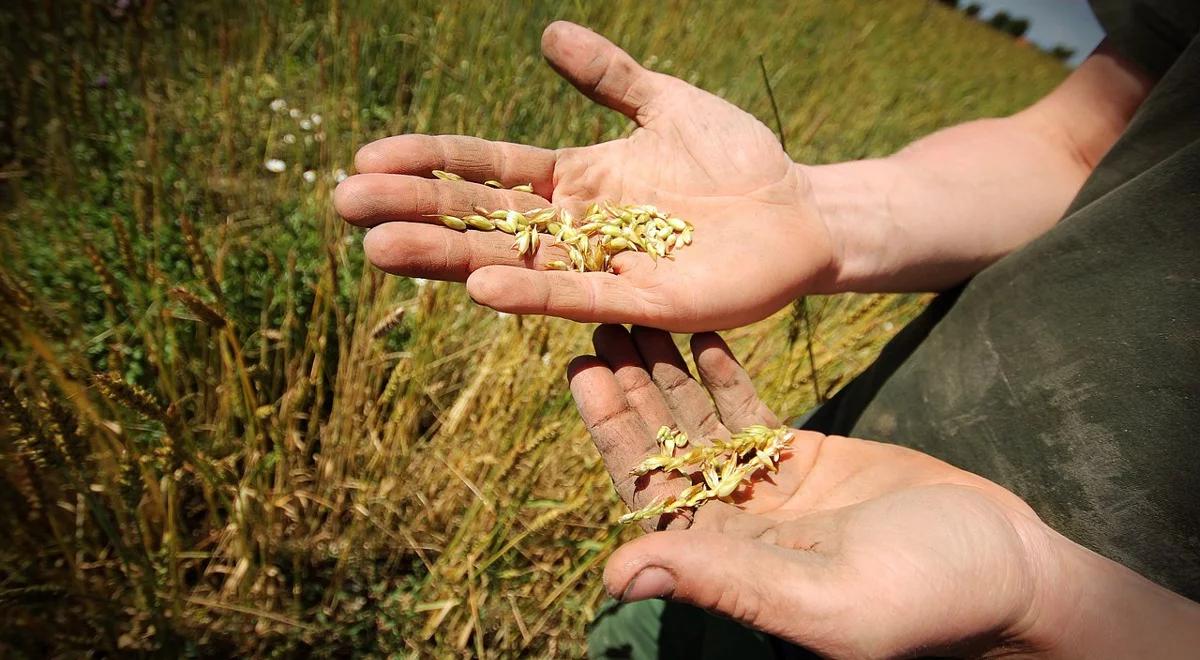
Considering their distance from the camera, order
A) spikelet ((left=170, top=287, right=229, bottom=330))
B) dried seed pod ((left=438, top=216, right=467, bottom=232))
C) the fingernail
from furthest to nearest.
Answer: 1. dried seed pod ((left=438, top=216, right=467, bottom=232))
2. spikelet ((left=170, top=287, right=229, bottom=330))
3. the fingernail

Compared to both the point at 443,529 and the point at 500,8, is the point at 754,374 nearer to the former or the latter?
the point at 443,529

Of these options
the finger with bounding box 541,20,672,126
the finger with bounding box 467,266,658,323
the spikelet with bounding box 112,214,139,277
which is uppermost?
the finger with bounding box 541,20,672,126

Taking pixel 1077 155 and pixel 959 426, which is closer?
pixel 959 426

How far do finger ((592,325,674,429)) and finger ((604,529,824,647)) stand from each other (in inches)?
15.2

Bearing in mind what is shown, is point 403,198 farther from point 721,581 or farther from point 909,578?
point 909,578

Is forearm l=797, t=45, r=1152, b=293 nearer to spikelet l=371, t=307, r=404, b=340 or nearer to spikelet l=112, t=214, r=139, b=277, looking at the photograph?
spikelet l=371, t=307, r=404, b=340

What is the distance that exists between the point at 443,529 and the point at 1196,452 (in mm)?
1545

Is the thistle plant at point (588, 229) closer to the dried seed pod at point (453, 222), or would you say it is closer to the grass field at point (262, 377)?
the dried seed pod at point (453, 222)

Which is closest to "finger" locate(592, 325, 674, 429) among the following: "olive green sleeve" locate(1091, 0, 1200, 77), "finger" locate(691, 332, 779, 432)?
"finger" locate(691, 332, 779, 432)

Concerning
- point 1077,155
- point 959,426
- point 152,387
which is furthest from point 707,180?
point 152,387

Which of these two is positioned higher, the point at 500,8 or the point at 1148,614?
the point at 500,8

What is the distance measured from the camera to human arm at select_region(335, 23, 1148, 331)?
1320mm

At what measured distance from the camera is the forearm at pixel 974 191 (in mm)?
1467

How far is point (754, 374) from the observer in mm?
1839
